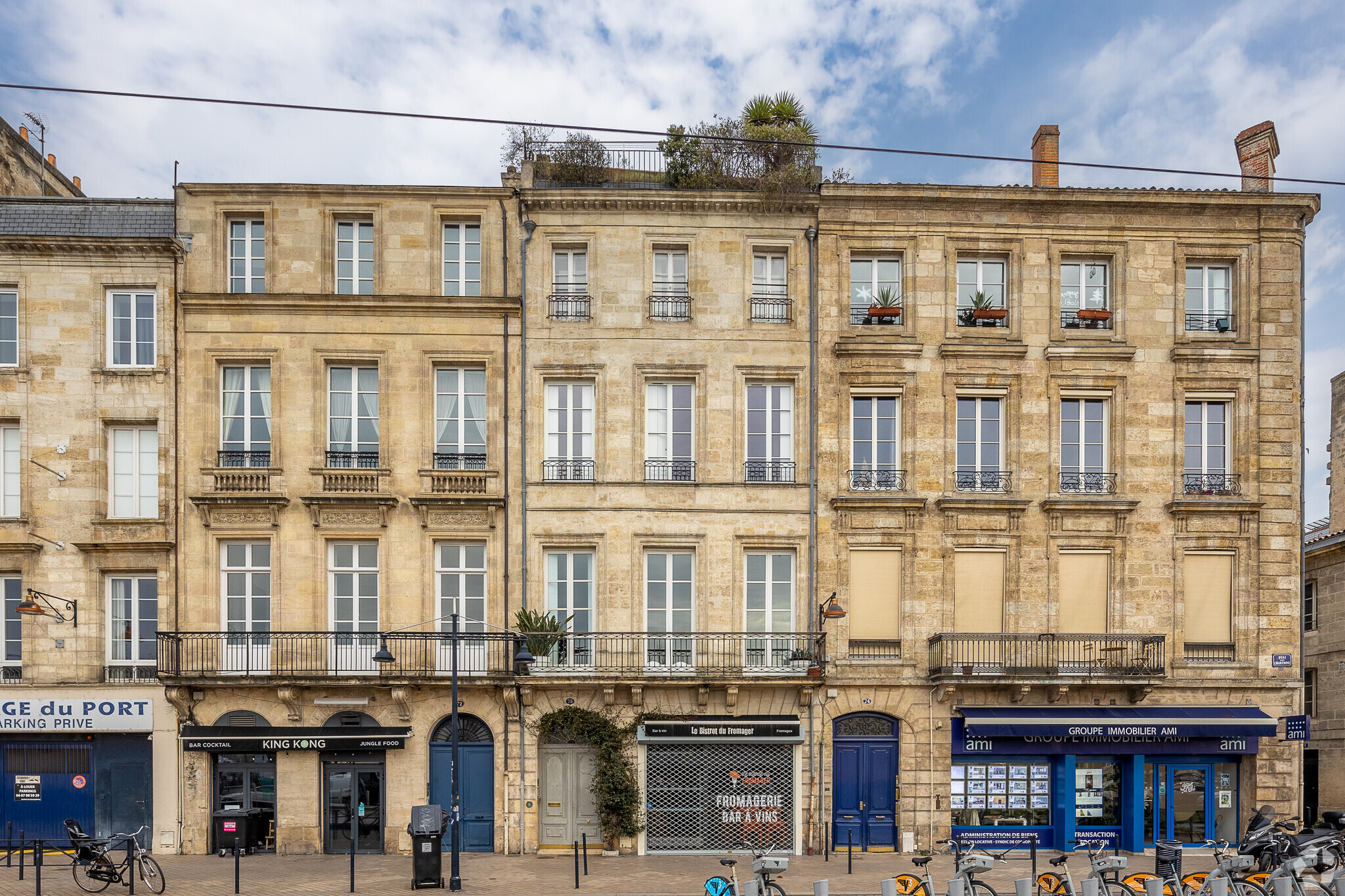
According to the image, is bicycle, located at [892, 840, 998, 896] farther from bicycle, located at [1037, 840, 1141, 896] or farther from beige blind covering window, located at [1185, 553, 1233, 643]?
beige blind covering window, located at [1185, 553, 1233, 643]

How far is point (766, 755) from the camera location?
756 inches

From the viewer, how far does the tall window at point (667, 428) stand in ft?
65.3

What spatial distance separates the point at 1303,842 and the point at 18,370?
2532cm

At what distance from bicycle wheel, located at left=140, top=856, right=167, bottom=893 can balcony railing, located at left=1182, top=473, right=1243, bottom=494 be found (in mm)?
20837

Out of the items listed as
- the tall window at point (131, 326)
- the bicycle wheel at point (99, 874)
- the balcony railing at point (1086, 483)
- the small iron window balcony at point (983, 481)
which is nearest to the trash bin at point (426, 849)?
the bicycle wheel at point (99, 874)

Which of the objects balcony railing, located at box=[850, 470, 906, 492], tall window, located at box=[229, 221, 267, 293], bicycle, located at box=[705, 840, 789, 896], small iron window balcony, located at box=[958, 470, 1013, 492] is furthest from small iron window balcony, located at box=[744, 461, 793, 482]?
tall window, located at box=[229, 221, 267, 293]

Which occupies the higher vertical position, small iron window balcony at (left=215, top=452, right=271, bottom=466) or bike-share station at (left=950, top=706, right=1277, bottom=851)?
small iron window balcony at (left=215, top=452, right=271, bottom=466)

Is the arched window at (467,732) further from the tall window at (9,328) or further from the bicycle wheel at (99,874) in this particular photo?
the tall window at (9,328)

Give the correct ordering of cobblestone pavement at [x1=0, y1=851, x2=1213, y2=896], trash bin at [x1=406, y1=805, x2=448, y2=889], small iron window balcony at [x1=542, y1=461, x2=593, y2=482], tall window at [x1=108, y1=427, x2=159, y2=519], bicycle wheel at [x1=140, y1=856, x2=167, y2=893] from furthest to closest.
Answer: small iron window balcony at [x1=542, y1=461, x2=593, y2=482] < tall window at [x1=108, y1=427, x2=159, y2=519] < trash bin at [x1=406, y1=805, x2=448, y2=889] < cobblestone pavement at [x1=0, y1=851, x2=1213, y2=896] < bicycle wheel at [x1=140, y1=856, x2=167, y2=893]

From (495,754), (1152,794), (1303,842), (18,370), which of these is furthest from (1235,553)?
(18,370)

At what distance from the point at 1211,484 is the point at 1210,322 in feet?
11.7

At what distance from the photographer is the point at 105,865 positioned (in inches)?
601

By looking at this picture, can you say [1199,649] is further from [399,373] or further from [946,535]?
[399,373]

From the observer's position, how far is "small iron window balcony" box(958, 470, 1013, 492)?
1984 centimetres
